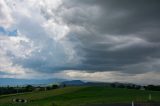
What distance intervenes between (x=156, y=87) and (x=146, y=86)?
598 centimetres

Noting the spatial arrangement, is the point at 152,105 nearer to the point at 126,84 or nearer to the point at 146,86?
the point at 146,86

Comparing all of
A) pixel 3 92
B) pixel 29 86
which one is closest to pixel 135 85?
pixel 29 86

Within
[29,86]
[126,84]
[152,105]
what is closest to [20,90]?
[29,86]

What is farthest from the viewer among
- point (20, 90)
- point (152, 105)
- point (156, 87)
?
point (20, 90)

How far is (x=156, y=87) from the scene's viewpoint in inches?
5285

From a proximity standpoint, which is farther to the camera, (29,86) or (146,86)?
(29,86)

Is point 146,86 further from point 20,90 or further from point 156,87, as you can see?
point 20,90

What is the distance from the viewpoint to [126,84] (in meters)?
152

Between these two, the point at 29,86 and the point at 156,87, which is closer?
the point at 156,87

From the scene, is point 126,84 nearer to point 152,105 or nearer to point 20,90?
point 20,90

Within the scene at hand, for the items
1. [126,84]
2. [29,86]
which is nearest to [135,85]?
[126,84]

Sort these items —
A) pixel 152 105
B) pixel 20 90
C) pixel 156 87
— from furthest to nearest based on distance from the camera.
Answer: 1. pixel 20 90
2. pixel 156 87
3. pixel 152 105

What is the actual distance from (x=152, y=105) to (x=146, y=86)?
97582 millimetres

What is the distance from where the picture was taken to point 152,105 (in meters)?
43.8
